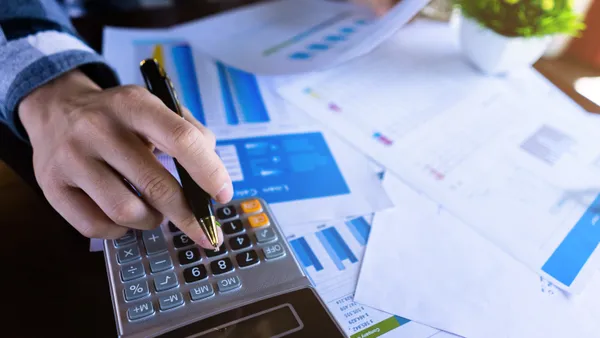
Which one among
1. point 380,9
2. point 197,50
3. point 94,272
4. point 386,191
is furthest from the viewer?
point 380,9

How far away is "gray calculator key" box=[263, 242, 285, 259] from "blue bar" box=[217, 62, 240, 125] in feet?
0.64

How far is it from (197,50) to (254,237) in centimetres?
36

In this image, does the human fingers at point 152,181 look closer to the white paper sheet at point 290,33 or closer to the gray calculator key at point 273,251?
the gray calculator key at point 273,251

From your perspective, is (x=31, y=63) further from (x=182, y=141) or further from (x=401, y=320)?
(x=401, y=320)

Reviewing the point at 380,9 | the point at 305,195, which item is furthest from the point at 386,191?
the point at 380,9

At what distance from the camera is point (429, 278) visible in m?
0.34

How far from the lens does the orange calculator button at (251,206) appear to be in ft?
1.16

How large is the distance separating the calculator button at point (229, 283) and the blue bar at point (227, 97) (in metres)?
0.22

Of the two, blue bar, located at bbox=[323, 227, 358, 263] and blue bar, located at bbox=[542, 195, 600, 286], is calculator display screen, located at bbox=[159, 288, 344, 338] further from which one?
blue bar, located at bbox=[542, 195, 600, 286]

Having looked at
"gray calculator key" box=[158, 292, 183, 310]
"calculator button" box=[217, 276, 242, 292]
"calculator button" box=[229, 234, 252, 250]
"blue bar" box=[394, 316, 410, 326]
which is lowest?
"gray calculator key" box=[158, 292, 183, 310]

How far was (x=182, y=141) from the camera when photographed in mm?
308

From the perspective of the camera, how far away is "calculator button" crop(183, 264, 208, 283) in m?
0.30

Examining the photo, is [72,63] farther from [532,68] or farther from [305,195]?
[532,68]

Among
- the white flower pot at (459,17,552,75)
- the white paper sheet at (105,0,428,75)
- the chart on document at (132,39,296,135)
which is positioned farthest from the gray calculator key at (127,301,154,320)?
the white flower pot at (459,17,552,75)
